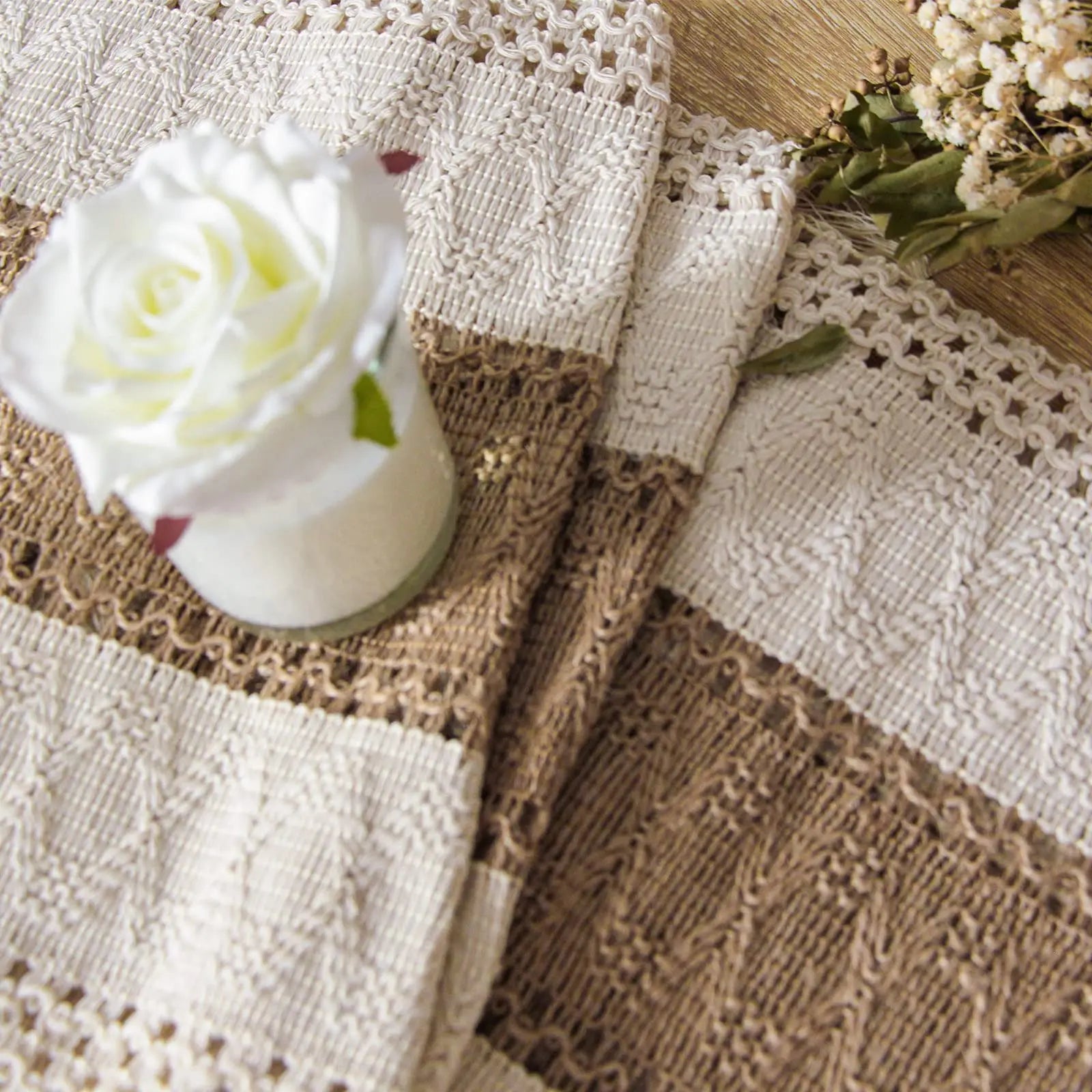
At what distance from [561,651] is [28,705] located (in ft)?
0.89

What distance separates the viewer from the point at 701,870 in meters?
0.55

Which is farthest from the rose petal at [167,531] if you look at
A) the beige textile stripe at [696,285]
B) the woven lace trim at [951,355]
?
the woven lace trim at [951,355]

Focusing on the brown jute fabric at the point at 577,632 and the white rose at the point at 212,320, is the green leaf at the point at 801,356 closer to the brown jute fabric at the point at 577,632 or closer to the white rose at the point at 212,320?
the brown jute fabric at the point at 577,632

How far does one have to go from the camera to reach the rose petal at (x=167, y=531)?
0.44 m

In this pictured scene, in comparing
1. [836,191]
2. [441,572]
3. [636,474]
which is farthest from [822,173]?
[441,572]

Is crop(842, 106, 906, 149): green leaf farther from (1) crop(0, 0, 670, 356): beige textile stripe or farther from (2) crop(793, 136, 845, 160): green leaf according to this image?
(1) crop(0, 0, 670, 356): beige textile stripe

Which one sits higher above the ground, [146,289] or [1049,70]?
[1049,70]

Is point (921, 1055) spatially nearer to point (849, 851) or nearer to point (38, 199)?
point (849, 851)

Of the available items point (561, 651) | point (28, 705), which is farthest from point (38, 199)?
point (561, 651)

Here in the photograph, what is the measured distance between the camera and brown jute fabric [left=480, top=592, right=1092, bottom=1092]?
0.53m

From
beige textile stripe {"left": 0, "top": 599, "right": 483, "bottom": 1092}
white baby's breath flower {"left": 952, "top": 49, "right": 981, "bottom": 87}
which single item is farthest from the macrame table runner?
white baby's breath flower {"left": 952, "top": 49, "right": 981, "bottom": 87}

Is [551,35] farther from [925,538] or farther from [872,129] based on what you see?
[925,538]

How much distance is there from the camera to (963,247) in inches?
25.3

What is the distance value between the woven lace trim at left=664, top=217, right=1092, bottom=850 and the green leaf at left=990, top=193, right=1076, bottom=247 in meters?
0.05
